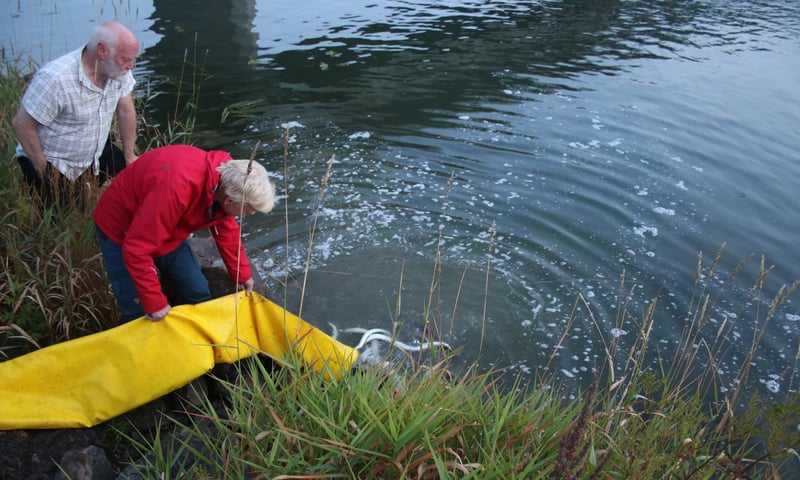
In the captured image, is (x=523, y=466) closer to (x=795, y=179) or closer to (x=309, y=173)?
(x=309, y=173)

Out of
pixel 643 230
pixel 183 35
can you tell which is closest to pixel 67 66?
pixel 643 230

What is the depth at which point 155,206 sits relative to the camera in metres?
2.98

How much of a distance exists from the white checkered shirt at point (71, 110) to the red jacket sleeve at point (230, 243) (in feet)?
4.77

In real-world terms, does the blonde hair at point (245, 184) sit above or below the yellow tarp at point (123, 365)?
above

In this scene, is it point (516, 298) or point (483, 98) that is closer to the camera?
point (516, 298)

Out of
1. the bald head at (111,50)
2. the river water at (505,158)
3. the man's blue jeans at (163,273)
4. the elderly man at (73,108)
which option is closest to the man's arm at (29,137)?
the elderly man at (73,108)

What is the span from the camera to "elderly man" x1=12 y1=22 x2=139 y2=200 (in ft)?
12.9

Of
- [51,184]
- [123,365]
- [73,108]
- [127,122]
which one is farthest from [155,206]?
[127,122]

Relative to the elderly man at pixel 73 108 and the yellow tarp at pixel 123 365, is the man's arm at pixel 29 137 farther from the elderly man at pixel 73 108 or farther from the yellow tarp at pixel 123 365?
the yellow tarp at pixel 123 365

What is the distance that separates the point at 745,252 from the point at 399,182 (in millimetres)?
3643

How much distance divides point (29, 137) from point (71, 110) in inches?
12.3

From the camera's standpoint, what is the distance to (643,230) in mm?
6348

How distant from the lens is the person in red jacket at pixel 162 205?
9.89ft

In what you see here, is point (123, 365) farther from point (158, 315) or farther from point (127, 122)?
point (127, 122)
